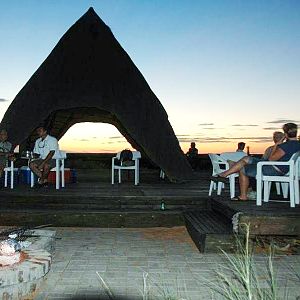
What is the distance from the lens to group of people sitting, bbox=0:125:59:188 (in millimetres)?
7809

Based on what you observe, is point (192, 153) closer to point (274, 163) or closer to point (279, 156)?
point (279, 156)

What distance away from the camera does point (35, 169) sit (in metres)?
8.05

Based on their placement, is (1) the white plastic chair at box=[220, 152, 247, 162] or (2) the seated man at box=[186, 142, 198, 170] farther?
(2) the seated man at box=[186, 142, 198, 170]

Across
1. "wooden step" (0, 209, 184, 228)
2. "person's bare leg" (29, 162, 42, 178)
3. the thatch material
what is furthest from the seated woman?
"person's bare leg" (29, 162, 42, 178)

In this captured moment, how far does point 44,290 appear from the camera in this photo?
3.60 meters

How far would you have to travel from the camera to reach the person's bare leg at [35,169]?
313 inches

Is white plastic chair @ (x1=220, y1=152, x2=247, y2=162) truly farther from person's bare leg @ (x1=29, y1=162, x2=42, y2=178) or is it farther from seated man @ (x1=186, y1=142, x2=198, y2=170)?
seated man @ (x1=186, y1=142, x2=198, y2=170)

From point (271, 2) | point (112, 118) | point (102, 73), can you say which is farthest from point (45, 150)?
point (271, 2)

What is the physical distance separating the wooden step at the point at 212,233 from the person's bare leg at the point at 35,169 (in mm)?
3455

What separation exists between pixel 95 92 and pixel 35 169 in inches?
79.5

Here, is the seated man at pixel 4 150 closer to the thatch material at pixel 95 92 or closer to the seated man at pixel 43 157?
the thatch material at pixel 95 92

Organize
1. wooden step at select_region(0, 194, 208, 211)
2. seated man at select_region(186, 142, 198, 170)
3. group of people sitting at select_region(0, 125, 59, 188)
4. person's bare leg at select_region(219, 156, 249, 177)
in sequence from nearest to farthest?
person's bare leg at select_region(219, 156, 249, 177) → wooden step at select_region(0, 194, 208, 211) → group of people sitting at select_region(0, 125, 59, 188) → seated man at select_region(186, 142, 198, 170)

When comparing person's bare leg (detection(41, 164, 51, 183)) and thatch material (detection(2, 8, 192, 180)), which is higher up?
thatch material (detection(2, 8, 192, 180))

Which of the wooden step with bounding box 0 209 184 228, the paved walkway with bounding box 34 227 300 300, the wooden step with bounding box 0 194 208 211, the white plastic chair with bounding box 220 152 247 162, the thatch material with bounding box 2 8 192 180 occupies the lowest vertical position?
the paved walkway with bounding box 34 227 300 300
